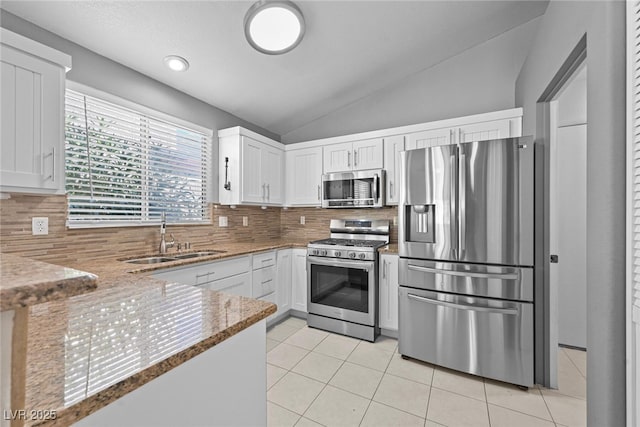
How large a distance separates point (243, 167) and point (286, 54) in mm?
1227

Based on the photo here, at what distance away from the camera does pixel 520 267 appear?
6.69ft

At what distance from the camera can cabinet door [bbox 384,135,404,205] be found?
10.1ft

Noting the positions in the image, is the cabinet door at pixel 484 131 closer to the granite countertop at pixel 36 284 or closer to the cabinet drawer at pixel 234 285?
the cabinet drawer at pixel 234 285

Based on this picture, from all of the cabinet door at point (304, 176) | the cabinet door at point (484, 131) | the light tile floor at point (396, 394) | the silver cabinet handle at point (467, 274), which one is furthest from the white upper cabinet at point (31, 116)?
the cabinet door at point (484, 131)

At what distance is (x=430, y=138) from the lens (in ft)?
9.59

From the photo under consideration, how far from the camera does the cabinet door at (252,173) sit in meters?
3.19

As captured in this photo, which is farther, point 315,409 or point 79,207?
point 79,207

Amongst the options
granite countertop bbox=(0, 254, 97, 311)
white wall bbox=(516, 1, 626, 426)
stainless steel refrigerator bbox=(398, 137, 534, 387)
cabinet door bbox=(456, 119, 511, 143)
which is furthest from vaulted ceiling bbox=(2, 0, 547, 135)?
granite countertop bbox=(0, 254, 97, 311)

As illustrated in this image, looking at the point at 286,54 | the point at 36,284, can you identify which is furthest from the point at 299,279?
the point at 36,284

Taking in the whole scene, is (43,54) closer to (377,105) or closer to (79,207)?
(79,207)

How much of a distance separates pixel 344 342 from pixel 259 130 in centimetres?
285

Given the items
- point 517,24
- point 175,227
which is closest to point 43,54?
point 175,227

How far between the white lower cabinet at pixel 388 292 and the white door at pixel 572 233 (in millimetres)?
1519

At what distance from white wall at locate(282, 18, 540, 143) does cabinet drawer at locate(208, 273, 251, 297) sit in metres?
2.24
